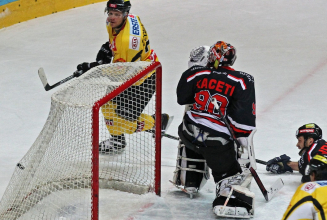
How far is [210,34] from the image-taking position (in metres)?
7.43

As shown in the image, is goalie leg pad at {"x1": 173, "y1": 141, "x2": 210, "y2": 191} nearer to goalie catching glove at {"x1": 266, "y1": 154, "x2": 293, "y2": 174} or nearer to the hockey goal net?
the hockey goal net

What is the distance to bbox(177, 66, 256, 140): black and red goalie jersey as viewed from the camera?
3346 mm

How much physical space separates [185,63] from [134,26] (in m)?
2.32

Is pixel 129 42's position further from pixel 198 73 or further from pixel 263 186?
pixel 263 186

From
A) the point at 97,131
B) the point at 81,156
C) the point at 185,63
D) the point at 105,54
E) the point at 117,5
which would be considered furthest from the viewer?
the point at 185,63

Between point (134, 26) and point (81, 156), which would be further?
point (134, 26)

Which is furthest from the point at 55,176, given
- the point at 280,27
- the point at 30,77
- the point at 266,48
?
the point at 280,27

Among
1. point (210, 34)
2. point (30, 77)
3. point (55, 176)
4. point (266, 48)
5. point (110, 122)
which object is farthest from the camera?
point (210, 34)

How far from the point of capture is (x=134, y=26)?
4172mm

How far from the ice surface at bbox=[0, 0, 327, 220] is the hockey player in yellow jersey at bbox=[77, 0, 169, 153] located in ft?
1.27

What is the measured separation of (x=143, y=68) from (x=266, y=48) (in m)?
3.76

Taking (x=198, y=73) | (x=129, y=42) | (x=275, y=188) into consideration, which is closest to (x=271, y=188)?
(x=275, y=188)

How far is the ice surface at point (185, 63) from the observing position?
3.72m

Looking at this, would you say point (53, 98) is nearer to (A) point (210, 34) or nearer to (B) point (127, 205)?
(B) point (127, 205)
